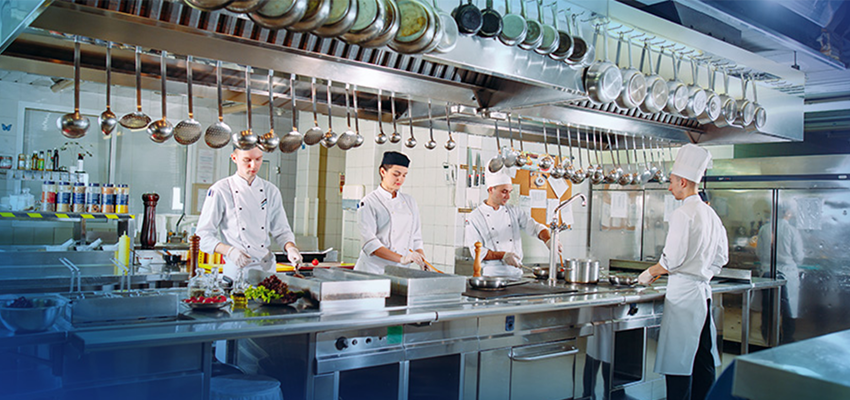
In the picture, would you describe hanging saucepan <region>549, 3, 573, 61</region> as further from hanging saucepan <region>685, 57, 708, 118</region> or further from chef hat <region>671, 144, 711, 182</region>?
hanging saucepan <region>685, 57, 708, 118</region>

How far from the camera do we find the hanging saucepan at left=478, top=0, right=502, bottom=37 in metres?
2.90

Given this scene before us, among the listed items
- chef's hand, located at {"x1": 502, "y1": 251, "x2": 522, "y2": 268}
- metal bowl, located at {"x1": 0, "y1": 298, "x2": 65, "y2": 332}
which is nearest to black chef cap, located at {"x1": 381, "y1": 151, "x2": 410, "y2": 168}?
chef's hand, located at {"x1": 502, "y1": 251, "x2": 522, "y2": 268}

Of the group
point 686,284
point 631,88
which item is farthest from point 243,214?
point 686,284

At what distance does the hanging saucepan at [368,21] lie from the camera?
244 centimetres

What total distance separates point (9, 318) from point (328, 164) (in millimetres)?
6730

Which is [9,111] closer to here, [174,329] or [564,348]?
[174,329]

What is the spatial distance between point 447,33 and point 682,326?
8.39 feet

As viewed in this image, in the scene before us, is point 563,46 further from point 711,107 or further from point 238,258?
point 238,258

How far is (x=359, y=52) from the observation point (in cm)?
317

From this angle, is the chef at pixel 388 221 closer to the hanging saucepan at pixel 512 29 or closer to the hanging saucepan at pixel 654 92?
the hanging saucepan at pixel 512 29

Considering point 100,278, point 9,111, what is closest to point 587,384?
point 100,278

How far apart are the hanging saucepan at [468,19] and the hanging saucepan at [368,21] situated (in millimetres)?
501

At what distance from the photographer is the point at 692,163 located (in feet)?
13.2

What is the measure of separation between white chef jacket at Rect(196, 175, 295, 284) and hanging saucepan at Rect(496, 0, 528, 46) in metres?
2.05
